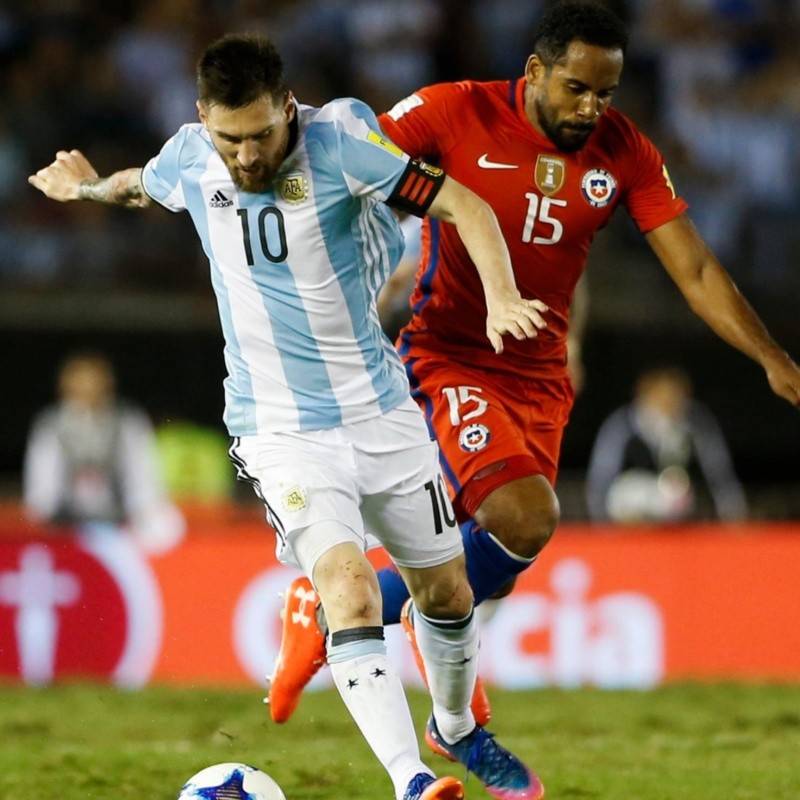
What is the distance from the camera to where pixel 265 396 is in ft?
18.8

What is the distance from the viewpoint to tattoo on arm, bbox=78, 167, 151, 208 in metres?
6.05

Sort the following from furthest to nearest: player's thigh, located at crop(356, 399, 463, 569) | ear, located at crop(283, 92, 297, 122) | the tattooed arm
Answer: the tattooed arm < player's thigh, located at crop(356, 399, 463, 569) < ear, located at crop(283, 92, 297, 122)

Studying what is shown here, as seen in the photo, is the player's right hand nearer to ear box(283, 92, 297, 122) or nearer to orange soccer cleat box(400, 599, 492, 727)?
ear box(283, 92, 297, 122)

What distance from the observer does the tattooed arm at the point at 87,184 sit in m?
6.08

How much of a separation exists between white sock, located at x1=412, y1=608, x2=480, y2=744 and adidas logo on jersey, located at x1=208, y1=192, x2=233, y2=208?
1.63 m

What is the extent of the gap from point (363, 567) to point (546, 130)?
200cm

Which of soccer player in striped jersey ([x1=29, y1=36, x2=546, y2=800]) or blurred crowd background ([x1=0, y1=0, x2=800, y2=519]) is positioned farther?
blurred crowd background ([x1=0, y1=0, x2=800, y2=519])

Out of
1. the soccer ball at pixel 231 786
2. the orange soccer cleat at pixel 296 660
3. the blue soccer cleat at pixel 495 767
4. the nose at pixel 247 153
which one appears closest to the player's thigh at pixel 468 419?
the orange soccer cleat at pixel 296 660

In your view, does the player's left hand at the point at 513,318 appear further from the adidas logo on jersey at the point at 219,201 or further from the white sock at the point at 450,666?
the white sock at the point at 450,666

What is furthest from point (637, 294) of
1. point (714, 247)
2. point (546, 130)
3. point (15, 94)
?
point (546, 130)

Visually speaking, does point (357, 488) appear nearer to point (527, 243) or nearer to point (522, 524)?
point (522, 524)

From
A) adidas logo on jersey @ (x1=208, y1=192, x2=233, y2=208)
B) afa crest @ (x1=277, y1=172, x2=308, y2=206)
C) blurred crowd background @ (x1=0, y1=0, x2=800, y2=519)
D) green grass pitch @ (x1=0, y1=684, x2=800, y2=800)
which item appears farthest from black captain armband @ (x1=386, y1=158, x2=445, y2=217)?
blurred crowd background @ (x1=0, y1=0, x2=800, y2=519)

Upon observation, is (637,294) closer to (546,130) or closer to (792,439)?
(792,439)

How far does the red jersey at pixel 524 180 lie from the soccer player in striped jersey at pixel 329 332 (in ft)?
2.20
